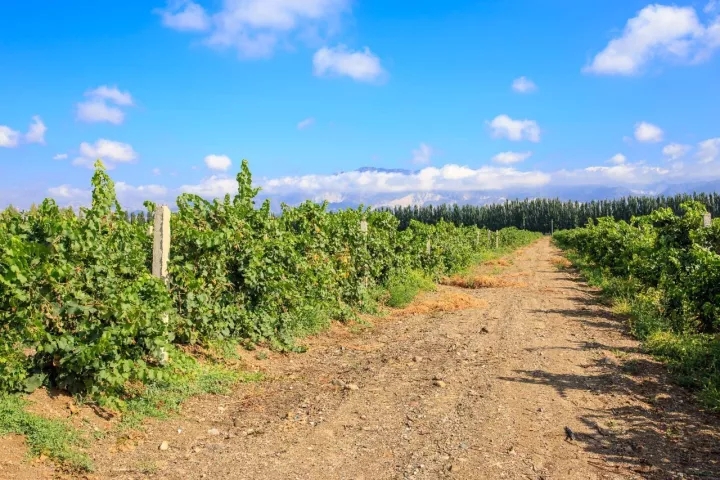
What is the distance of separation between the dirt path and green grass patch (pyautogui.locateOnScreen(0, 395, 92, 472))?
0.19 metres

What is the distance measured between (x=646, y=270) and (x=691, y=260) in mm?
3354

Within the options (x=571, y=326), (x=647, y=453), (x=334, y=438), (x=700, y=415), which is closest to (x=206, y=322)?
(x=334, y=438)

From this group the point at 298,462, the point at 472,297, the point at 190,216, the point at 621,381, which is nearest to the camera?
the point at 298,462

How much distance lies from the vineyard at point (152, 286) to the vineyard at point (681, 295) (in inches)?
209

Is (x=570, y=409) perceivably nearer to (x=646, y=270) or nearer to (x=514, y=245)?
(x=646, y=270)

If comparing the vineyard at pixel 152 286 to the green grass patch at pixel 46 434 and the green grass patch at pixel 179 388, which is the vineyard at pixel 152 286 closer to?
the green grass patch at pixel 179 388

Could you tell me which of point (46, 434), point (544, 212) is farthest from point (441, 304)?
point (544, 212)

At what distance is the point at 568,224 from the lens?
329ft

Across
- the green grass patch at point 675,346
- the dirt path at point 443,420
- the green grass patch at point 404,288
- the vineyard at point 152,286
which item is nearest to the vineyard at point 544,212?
the green grass patch at point 404,288

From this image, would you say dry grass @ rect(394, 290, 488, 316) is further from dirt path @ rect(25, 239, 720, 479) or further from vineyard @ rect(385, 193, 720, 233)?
vineyard @ rect(385, 193, 720, 233)

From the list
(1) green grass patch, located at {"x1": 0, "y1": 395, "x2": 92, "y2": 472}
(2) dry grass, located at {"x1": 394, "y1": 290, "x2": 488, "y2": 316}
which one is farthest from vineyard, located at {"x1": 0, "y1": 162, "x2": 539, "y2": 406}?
(2) dry grass, located at {"x1": 394, "y1": 290, "x2": 488, "y2": 316}

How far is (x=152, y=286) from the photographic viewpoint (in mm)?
5484

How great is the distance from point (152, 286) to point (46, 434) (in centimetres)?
171

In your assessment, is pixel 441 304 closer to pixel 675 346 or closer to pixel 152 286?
pixel 675 346
